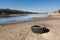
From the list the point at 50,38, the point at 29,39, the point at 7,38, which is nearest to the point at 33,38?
the point at 29,39

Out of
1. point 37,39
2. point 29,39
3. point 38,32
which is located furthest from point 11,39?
point 38,32

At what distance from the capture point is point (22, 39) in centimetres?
807

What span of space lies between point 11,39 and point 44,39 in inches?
83.8

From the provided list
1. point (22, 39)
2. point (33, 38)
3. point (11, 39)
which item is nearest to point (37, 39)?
point (33, 38)

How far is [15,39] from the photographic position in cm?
806

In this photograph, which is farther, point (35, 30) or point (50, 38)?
point (35, 30)

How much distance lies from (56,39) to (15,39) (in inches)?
103

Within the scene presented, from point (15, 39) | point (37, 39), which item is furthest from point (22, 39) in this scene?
point (37, 39)

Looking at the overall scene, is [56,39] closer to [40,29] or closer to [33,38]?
[33,38]

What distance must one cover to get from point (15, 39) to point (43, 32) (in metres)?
2.61

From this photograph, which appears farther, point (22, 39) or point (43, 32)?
point (43, 32)

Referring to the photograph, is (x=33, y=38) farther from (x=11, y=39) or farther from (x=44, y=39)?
(x=11, y=39)

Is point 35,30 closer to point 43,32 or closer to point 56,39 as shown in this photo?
point 43,32

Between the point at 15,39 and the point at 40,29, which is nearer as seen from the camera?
the point at 15,39
